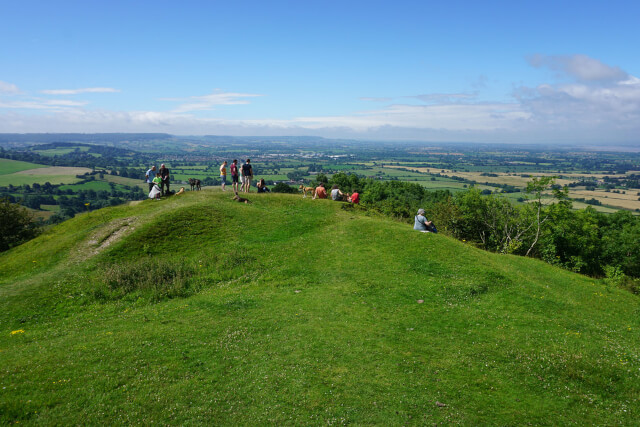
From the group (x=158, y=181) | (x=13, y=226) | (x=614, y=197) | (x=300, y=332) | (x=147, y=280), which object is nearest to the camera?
(x=300, y=332)

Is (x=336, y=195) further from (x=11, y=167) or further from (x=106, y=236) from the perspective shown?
(x=11, y=167)

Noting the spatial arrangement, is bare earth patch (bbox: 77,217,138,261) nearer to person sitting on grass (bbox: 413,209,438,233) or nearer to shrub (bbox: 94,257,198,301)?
shrub (bbox: 94,257,198,301)

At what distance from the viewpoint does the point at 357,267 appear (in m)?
24.1

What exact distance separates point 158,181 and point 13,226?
1679cm

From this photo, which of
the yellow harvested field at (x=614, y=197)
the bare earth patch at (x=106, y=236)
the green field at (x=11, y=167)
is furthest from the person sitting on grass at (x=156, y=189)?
the green field at (x=11, y=167)

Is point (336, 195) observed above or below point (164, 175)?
below

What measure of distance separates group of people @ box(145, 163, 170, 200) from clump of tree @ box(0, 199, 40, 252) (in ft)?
49.0

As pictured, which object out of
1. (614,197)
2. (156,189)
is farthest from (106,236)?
(614,197)

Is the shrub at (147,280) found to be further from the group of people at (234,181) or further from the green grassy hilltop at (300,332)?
the group of people at (234,181)

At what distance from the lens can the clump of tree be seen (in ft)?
119

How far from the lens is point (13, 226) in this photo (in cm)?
3719

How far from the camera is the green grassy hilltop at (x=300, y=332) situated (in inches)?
419

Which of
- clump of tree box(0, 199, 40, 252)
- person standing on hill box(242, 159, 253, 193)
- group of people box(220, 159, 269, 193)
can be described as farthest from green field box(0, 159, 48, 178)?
person standing on hill box(242, 159, 253, 193)

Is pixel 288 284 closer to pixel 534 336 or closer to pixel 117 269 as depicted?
pixel 117 269
